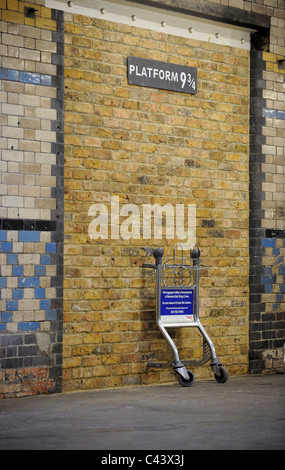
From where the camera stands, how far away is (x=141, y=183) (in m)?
8.28

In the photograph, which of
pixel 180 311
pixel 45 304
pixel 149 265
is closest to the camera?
pixel 45 304

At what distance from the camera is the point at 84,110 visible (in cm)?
790

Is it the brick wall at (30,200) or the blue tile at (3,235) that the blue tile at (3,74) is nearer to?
the brick wall at (30,200)

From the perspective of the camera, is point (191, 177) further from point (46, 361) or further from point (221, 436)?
point (221, 436)

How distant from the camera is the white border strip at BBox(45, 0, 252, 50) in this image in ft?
26.0

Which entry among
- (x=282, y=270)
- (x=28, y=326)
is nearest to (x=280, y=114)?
(x=282, y=270)

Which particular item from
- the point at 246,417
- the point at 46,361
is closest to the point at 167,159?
the point at 46,361

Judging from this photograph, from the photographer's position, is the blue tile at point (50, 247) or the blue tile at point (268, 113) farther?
the blue tile at point (268, 113)

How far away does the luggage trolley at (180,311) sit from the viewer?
7.88 m

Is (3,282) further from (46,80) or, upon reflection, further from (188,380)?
(188,380)

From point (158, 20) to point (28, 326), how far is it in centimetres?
348

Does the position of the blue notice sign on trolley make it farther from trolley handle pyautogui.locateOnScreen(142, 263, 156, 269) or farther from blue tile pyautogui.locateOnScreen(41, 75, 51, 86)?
blue tile pyautogui.locateOnScreen(41, 75, 51, 86)

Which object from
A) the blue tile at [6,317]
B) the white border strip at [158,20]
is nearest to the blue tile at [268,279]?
the white border strip at [158,20]

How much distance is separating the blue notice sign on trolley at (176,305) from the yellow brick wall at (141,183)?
1.00 feet
